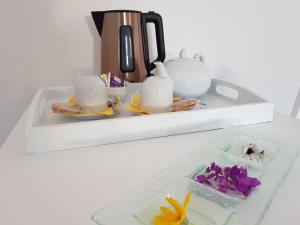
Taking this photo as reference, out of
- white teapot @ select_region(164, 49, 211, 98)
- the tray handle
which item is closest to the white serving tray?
the tray handle

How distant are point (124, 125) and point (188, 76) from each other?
0.24m

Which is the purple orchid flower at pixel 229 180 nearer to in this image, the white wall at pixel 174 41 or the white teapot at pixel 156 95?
the white teapot at pixel 156 95

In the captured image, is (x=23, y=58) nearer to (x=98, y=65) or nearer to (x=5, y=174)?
(x=98, y=65)

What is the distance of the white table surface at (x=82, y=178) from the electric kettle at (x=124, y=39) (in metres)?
0.31

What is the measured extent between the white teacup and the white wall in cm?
33

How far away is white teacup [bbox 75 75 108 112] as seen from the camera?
1.61 ft

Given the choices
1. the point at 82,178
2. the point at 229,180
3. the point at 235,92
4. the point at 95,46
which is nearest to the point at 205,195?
the point at 229,180

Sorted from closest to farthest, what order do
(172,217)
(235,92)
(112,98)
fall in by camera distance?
(172,217), (112,98), (235,92)

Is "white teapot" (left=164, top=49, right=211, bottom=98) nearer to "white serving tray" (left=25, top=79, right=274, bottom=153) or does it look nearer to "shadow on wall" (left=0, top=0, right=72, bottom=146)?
"white serving tray" (left=25, top=79, right=274, bottom=153)

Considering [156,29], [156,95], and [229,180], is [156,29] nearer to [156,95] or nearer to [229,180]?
[156,95]

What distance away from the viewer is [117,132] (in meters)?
0.43

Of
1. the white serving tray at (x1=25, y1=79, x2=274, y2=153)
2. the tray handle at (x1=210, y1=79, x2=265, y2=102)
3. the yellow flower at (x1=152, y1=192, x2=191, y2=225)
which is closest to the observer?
the yellow flower at (x1=152, y1=192, x2=191, y2=225)

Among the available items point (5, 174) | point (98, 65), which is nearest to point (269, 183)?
point (5, 174)

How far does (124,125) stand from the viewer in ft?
1.42
